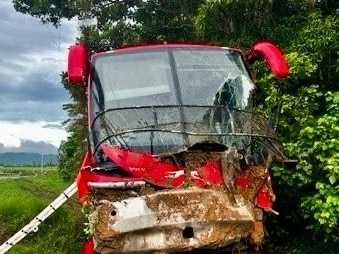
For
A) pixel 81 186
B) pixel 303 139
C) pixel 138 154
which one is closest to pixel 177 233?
pixel 138 154

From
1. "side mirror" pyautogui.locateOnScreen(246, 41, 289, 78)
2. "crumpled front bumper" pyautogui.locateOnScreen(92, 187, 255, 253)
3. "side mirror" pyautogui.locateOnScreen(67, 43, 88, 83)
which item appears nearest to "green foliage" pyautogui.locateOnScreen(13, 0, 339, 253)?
"side mirror" pyautogui.locateOnScreen(246, 41, 289, 78)

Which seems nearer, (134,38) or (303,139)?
(303,139)

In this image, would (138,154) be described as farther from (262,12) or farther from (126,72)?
(262,12)

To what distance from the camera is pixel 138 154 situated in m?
5.65

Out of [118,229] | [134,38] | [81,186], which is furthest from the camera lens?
[134,38]

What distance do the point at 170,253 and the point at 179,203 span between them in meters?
0.49

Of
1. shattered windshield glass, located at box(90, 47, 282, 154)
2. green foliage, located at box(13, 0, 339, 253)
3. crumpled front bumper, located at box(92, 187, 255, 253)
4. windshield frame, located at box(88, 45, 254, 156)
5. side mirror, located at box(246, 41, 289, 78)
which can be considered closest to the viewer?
crumpled front bumper, located at box(92, 187, 255, 253)

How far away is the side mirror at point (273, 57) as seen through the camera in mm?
6660

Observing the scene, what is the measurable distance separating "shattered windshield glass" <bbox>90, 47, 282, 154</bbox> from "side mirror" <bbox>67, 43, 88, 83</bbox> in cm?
32

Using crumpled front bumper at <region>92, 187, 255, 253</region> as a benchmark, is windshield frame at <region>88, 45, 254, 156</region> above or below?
above

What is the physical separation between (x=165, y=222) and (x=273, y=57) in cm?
246

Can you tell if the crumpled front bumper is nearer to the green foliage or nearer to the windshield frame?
the windshield frame

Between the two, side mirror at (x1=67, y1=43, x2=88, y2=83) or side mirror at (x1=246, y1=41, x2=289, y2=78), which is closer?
side mirror at (x1=67, y1=43, x2=88, y2=83)

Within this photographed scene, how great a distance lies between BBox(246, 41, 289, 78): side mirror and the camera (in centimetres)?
666
